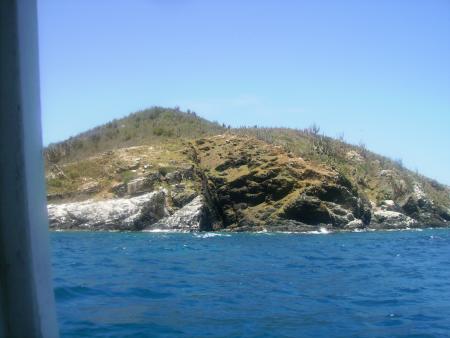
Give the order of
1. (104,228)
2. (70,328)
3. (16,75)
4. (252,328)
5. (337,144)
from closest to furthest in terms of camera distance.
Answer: (16,75)
(70,328)
(252,328)
(104,228)
(337,144)

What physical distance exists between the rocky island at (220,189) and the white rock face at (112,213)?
8 centimetres

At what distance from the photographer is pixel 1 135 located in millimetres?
2629

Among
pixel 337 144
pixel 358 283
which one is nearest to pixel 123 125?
pixel 337 144

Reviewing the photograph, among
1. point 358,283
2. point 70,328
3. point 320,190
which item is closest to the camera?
point 70,328

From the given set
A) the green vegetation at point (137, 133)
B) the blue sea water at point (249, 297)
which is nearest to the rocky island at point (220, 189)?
the green vegetation at point (137, 133)

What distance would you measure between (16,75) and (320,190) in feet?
150

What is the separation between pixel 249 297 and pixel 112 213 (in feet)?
109

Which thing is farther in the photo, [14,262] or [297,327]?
[297,327]

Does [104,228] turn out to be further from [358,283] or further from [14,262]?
[14,262]

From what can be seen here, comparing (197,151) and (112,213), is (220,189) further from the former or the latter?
(112,213)

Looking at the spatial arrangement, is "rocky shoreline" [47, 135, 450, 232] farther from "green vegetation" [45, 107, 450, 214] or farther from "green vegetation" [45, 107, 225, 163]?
"green vegetation" [45, 107, 225, 163]

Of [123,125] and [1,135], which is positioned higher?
[123,125]

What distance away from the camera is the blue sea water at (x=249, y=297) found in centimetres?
834

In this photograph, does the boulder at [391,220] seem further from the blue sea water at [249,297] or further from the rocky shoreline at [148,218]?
the blue sea water at [249,297]
